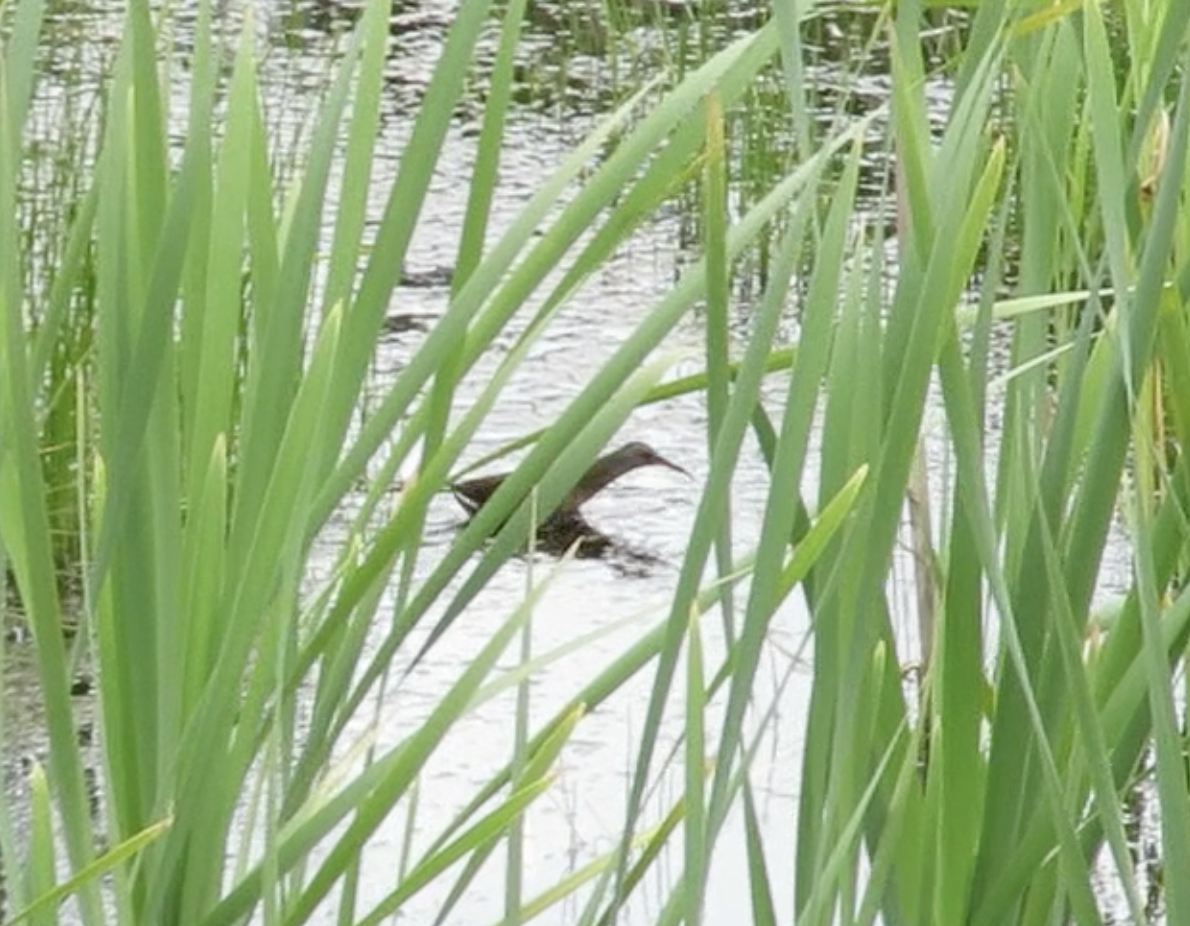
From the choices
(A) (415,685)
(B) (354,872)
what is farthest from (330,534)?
(B) (354,872)

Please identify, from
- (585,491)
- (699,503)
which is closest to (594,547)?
(585,491)

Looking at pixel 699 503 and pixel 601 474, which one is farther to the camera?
pixel 601 474

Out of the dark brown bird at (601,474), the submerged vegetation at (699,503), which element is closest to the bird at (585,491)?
the dark brown bird at (601,474)

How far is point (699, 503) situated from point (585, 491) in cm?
194

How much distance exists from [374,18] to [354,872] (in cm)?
38

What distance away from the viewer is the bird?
300 cm

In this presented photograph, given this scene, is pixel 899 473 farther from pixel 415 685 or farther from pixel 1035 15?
pixel 415 685

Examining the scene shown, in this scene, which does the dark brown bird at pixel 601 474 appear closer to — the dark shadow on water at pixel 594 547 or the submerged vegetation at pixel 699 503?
the dark shadow on water at pixel 594 547

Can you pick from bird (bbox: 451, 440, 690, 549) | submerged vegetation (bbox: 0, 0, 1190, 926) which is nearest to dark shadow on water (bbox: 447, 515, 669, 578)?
bird (bbox: 451, 440, 690, 549)

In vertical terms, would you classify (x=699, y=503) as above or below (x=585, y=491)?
above

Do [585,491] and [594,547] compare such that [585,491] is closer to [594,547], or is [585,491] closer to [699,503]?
[594,547]

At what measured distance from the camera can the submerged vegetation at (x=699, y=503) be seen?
3.17 feet

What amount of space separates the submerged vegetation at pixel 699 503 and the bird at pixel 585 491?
1751 millimetres

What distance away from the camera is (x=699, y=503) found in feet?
3.70
